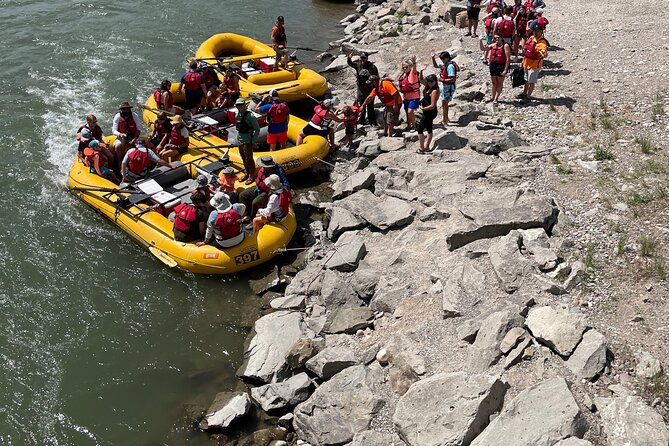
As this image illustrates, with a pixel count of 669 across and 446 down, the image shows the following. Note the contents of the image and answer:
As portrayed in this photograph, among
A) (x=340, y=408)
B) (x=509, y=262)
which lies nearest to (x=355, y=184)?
(x=509, y=262)

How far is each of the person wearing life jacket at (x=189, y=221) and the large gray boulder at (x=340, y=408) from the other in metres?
4.12

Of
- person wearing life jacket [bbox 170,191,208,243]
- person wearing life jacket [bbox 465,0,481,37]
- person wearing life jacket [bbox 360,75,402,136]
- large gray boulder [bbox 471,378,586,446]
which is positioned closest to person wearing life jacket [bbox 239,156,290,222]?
person wearing life jacket [bbox 170,191,208,243]

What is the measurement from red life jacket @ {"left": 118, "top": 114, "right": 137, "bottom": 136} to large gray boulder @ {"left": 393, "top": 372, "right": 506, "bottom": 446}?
28.1 feet

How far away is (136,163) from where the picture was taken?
464 inches

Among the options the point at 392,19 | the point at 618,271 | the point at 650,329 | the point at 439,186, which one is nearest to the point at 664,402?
the point at 650,329

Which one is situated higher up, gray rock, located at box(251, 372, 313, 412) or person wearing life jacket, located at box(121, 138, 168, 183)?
person wearing life jacket, located at box(121, 138, 168, 183)

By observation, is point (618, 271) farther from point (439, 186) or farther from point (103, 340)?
point (103, 340)

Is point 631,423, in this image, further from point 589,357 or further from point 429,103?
point 429,103

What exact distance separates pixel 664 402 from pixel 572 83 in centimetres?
894

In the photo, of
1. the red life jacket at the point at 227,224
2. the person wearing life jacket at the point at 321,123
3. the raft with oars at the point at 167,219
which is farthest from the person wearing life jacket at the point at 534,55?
the red life jacket at the point at 227,224

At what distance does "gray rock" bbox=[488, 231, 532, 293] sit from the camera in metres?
7.87

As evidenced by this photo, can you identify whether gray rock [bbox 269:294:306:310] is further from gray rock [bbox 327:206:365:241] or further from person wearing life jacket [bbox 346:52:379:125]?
person wearing life jacket [bbox 346:52:379:125]

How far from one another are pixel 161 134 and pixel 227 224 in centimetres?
378

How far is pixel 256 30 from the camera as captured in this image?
21.5 m
